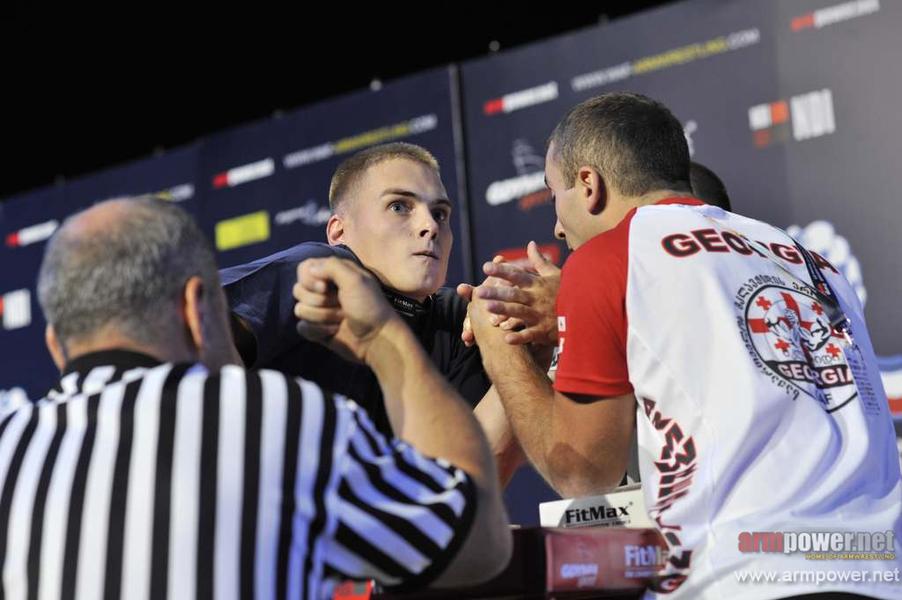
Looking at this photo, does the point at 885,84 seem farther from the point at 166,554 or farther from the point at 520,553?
the point at 166,554

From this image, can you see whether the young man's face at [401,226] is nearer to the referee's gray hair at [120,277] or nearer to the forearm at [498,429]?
the forearm at [498,429]

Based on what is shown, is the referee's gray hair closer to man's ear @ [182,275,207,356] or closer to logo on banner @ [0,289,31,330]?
man's ear @ [182,275,207,356]

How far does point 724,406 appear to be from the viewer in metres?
1.53

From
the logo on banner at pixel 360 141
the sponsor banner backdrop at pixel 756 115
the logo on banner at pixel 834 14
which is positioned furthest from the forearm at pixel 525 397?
the logo on banner at pixel 360 141

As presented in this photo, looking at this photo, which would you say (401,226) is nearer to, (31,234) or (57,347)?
(57,347)

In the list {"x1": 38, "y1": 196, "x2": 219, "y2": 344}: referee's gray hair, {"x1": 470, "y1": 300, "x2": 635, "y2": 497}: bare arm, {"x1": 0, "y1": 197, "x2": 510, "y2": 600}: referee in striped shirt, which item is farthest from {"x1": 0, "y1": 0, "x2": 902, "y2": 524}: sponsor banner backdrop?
{"x1": 38, "y1": 196, "x2": 219, "y2": 344}: referee's gray hair

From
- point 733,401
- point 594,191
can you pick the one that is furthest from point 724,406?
point 594,191

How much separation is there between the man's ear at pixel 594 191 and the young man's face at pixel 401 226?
0.74m

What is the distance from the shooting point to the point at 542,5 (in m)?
5.12

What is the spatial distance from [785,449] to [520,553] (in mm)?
416

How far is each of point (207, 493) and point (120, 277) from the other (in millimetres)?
255

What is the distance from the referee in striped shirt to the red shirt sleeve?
0.35 m

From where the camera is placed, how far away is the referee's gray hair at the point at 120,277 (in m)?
1.25

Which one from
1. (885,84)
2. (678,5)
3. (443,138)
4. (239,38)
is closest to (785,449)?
(885,84)
